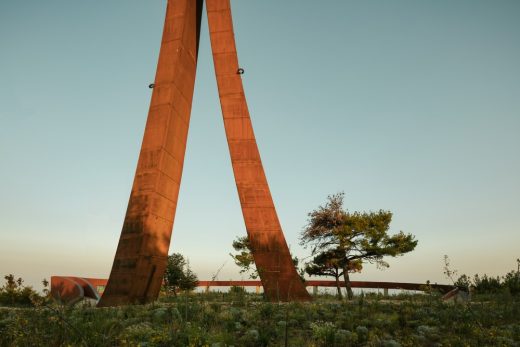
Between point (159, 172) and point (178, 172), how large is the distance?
148cm

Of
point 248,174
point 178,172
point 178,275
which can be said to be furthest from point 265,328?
point 178,275

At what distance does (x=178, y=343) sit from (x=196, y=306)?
3.08 m

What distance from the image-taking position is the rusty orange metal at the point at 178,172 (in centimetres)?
1107

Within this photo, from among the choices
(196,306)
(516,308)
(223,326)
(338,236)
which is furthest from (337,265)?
(223,326)

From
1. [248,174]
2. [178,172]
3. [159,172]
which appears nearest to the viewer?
[159,172]

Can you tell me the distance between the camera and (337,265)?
23.5 meters

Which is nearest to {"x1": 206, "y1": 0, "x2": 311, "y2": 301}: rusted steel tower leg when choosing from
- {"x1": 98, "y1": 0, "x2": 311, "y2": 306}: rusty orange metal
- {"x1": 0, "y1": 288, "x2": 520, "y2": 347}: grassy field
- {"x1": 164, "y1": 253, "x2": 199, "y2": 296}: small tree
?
{"x1": 98, "y1": 0, "x2": 311, "y2": 306}: rusty orange metal

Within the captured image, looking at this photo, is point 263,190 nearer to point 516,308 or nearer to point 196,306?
point 196,306

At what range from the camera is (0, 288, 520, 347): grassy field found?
182 inches

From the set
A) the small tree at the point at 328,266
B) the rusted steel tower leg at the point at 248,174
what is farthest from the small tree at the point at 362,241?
the rusted steel tower leg at the point at 248,174

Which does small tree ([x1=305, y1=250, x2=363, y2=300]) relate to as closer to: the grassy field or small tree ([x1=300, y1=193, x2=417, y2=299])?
small tree ([x1=300, y1=193, x2=417, y2=299])

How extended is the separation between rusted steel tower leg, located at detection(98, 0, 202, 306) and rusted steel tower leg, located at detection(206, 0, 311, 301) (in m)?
1.29

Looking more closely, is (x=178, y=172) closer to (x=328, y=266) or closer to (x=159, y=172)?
(x=159, y=172)

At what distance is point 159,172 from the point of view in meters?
11.9
